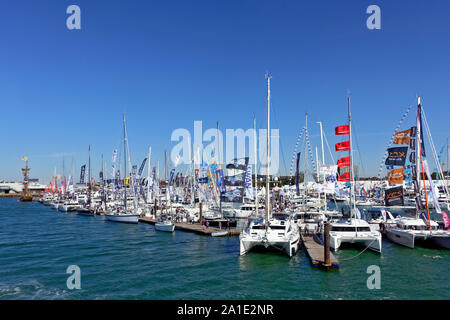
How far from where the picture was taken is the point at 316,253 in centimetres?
2886

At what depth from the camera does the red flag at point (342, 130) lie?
36862 mm

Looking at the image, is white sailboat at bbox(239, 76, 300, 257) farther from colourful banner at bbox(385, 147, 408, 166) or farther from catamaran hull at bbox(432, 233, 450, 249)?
colourful banner at bbox(385, 147, 408, 166)

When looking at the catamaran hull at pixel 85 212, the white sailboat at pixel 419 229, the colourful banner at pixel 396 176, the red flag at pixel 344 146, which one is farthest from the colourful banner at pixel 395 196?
the catamaran hull at pixel 85 212

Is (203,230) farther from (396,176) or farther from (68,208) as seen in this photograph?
(68,208)

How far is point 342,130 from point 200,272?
23.1 metres

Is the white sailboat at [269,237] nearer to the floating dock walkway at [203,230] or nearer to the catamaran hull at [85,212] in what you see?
the floating dock walkway at [203,230]

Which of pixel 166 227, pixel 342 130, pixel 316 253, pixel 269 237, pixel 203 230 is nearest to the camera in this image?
pixel 269 237

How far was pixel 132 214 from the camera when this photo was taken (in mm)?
56656

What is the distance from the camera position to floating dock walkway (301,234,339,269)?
2517 cm

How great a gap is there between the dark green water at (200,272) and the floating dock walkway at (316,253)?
0.71 m

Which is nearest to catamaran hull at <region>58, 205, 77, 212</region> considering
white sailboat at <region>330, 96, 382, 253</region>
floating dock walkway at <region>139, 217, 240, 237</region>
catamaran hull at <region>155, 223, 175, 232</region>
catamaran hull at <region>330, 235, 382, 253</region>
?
catamaran hull at <region>155, 223, 175, 232</region>

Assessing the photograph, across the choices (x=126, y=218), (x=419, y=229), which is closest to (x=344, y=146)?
(x=419, y=229)
